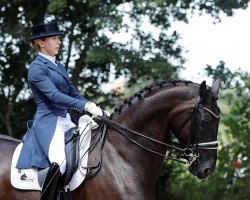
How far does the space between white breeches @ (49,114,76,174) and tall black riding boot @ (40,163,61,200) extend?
5 centimetres

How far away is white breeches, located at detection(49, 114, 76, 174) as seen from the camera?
5.40 meters

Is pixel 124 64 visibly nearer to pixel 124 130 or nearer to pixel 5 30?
pixel 5 30

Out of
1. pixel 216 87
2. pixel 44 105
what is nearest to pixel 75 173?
pixel 44 105

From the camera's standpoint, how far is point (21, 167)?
5.61 meters

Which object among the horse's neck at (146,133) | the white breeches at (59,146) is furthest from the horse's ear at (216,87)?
the white breeches at (59,146)

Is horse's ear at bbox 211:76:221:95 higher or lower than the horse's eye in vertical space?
higher

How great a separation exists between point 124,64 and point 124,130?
4.44 meters

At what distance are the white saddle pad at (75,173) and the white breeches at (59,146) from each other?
15 cm

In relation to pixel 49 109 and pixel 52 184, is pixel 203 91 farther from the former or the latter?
pixel 52 184

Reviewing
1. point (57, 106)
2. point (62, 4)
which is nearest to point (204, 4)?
point (62, 4)

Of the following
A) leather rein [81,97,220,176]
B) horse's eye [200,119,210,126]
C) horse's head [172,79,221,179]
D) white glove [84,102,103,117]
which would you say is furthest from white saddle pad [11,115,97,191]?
horse's eye [200,119,210,126]

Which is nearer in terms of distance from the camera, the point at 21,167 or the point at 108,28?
the point at 21,167

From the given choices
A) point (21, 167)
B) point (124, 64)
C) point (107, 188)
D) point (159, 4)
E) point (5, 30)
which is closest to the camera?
point (107, 188)

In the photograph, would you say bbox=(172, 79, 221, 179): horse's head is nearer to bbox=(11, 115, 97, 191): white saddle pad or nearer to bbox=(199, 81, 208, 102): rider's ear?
bbox=(199, 81, 208, 102): rider's ear
